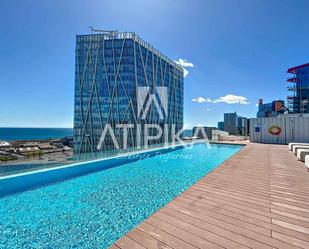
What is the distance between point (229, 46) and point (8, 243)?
1492cm

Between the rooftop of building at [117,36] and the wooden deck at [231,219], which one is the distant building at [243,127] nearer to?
the rooftop of building at [117,36]

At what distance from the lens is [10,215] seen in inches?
161

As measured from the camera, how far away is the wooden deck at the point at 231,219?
190 cm

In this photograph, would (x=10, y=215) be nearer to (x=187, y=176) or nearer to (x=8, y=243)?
(x=8, y=243)

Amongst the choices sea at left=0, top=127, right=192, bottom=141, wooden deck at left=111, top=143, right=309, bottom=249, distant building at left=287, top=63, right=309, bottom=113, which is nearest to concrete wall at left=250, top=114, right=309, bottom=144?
wooden deck at left=111, top=143, right=309, bottom=249

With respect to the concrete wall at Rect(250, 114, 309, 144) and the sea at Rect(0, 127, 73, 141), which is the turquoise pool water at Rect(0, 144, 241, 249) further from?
the sea at Rect(0, 127, 73, 141)

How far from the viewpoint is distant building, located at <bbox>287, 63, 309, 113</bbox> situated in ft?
98.4

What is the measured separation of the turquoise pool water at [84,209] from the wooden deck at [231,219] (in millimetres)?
1394

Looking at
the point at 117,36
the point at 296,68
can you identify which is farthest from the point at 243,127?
the point at 117,36

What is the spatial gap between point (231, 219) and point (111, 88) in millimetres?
32391

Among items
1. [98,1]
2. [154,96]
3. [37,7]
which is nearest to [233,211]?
[98,1]

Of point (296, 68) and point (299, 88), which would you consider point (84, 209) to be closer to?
point (299, 88)

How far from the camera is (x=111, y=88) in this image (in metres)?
32.6

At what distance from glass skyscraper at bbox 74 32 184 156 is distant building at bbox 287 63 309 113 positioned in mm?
25855
